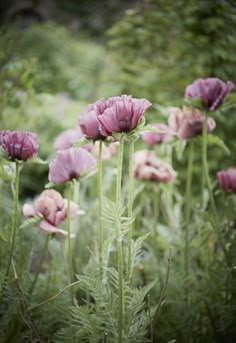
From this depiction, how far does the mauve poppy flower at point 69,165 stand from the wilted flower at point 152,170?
9.2 inches

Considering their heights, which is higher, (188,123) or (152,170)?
(188,123)

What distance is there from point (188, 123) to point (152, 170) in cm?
15

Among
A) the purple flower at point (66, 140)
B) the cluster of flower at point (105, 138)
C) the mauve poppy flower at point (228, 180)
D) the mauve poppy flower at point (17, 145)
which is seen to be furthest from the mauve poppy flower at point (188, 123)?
the mauve poppy flower at point (17, 145)

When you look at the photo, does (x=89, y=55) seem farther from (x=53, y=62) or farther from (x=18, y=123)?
(x=18, y=123)

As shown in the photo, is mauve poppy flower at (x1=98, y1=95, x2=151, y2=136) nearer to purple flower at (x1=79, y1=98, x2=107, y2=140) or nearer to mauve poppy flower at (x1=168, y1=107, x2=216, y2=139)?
purple flower at (x1=79, y1=98, x2=107, y2=140)

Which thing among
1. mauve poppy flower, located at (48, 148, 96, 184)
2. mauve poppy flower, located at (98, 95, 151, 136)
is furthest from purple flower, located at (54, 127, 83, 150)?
mauve poppy flower, located at (98, 95, 151, 136)

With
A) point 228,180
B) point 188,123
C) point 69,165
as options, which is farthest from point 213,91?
point 69,165

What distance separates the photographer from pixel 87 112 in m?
0.60

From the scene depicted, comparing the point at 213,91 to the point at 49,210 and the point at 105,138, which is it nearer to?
the point at 105,138

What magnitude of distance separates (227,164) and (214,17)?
589 mm

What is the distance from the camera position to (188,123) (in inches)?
29.0

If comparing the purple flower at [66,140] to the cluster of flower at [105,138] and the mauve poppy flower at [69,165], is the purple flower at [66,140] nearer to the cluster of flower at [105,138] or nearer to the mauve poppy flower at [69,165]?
the cluster of flower at [105,138]

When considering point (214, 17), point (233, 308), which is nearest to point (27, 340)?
point (233, 308)

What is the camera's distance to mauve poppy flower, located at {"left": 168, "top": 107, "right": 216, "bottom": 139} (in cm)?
74
